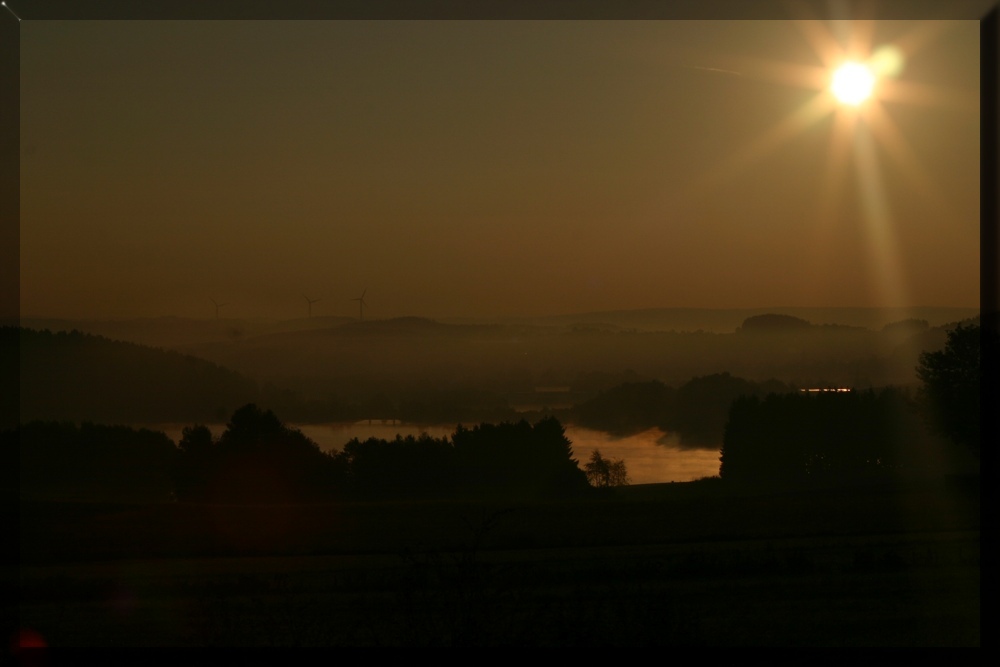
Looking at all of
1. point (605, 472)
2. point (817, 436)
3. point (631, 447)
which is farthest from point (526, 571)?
point (817, 436)

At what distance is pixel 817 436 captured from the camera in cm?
625

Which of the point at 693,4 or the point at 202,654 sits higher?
the point at 693,4

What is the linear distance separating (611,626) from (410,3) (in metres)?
3.09

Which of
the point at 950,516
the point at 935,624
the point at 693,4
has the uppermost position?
the point at 693,4

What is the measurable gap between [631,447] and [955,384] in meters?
2.40

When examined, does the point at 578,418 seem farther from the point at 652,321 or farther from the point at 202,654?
the point at 202,654

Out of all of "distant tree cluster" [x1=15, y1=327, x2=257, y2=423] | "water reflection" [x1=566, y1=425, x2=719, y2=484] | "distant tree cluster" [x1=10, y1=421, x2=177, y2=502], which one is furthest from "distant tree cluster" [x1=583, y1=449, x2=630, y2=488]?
"distant tree cluster" [x1=10, y1=421, x2=177, y2=502]

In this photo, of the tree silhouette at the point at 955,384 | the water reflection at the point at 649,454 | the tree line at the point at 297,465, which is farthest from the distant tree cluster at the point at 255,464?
the tree silhouette at the point at 955,384

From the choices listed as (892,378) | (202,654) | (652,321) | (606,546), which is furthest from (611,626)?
(892,378)

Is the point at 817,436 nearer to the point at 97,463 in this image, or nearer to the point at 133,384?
the point at 133,384

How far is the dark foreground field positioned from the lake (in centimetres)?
14

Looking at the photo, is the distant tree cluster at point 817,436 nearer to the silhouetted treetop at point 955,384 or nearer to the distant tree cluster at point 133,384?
the silhouetted treetop at point 955,384

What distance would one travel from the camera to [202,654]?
12.0 ft

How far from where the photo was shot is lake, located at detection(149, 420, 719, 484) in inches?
227
